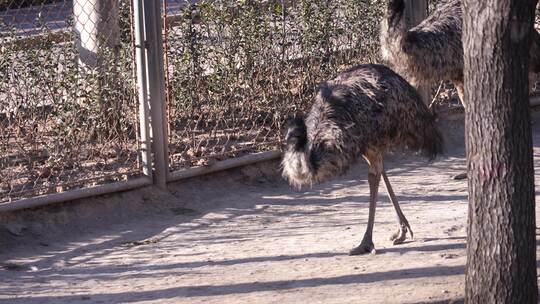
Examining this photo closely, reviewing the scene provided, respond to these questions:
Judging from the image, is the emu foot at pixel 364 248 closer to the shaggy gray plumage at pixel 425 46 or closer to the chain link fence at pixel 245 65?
the chain link fence at pixel 245 65

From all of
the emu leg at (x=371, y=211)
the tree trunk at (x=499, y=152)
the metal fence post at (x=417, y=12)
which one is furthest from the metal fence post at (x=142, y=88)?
the tree trunk at (x=499, y=152)

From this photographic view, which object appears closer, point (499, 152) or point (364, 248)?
point (499, 152)

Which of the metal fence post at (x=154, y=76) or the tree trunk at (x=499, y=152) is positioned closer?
the tree trunk at (x=499, y=152)

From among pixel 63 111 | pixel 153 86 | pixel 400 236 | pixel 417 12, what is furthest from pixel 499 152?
pixel 417 12

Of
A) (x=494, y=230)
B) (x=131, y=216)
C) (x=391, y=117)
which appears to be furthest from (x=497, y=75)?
(x=131, y=216)

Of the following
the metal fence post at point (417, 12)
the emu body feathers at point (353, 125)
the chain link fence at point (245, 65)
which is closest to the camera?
the emu body feathers at point (353, 125)

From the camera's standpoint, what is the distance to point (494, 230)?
4504 mm

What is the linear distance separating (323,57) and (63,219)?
8.46ft

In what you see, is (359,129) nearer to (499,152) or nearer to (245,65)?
(499,152)

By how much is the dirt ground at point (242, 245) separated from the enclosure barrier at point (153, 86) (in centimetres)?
17

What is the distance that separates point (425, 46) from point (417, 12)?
3.44 ft

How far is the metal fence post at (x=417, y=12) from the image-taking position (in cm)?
877

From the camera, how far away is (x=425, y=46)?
309 inches

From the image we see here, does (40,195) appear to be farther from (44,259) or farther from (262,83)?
(262,83)
